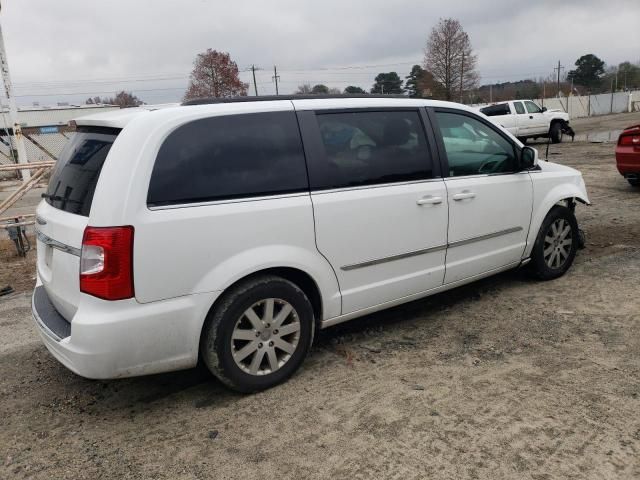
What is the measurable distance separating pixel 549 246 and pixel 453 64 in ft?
157

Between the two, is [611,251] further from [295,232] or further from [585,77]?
[585,77]

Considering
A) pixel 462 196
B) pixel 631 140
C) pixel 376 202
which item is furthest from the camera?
pixel 631 140

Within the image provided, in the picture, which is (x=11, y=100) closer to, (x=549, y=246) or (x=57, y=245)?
(x=57, y=245)

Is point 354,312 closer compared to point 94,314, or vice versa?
point 94,314

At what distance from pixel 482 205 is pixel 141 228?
2.66 metres

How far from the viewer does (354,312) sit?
12.0ft

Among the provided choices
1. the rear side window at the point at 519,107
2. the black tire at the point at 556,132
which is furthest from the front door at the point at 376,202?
the black tire at the point at 556,132


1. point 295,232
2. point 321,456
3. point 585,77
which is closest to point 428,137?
point 295,232

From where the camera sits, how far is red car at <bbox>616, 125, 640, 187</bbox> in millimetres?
8758

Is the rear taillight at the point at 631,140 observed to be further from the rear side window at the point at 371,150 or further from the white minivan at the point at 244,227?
the rear side window at the point at 371,150

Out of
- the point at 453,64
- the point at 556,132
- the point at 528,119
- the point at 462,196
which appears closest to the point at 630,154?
the point at 462,196

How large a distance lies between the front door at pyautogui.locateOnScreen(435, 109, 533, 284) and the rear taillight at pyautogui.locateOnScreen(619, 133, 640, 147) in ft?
17.9

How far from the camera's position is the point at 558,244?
196 inches

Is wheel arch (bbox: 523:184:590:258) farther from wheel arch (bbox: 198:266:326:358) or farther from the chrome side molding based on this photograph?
wheel arch (bbox: 198:266:326:358)
